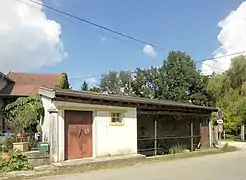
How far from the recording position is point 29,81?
3450 centimetres

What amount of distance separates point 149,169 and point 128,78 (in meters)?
60.6

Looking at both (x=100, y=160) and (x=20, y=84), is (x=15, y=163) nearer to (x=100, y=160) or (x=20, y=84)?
(x=100, y=160)

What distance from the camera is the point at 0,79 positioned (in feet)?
95.3

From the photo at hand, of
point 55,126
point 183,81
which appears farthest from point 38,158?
point 183,81

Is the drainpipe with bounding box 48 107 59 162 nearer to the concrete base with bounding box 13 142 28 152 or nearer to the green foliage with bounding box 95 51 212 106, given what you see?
the concrete base with bounding box 13 142 28 152

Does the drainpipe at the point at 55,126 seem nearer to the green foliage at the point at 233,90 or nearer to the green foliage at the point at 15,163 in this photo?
the green foliage at the point at 15,163

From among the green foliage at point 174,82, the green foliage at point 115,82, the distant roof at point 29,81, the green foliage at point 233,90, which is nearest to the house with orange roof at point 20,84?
the distant roof at point 29,81

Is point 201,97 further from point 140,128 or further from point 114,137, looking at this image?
point 114,137

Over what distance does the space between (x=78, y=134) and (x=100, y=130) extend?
143 cm

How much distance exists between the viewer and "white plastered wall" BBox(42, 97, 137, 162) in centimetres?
1769

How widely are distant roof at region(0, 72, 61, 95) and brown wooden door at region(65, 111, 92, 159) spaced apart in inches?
424

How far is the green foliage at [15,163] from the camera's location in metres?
15.1

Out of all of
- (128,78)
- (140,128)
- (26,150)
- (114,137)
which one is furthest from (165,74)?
(26,150)

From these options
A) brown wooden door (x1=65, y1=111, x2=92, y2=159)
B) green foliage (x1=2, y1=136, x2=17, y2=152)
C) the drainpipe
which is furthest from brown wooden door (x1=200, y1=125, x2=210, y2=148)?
green foliage (x1=2, y1=136, x2=17, y2=152)
